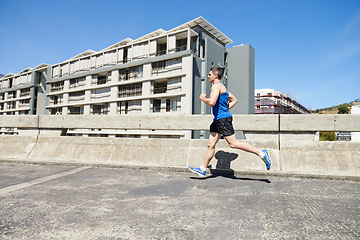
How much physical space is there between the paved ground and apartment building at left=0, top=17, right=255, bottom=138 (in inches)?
1004

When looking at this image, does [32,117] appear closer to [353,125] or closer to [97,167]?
[97,167]

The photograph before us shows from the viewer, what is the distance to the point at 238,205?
2457 millimetres

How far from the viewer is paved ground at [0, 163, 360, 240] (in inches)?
70.7

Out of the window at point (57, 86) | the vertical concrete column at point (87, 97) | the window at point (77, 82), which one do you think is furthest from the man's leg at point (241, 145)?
the window at point (57, 86)

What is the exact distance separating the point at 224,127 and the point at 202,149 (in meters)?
1.25

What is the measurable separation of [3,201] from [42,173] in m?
1.75

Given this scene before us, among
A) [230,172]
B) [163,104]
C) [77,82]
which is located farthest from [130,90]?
[230,172]

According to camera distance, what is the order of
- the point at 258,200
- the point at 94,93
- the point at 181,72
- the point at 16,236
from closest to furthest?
the point at 16,236 < the point at 258,200 < the point at 181,72 < the point at 94,93

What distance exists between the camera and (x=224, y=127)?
3758mm

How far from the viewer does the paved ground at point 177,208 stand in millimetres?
1795

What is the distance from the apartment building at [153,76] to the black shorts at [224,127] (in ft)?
82.2

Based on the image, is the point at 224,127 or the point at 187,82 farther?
the point at 187,82

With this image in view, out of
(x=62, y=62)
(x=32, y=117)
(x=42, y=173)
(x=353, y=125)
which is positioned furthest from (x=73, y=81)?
(x=353, y=125)

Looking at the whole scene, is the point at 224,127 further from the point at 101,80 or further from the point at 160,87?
the point at 101,80
